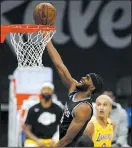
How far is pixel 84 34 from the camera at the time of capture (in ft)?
44.3

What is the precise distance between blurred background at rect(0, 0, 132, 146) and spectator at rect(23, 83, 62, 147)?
2.48 meters

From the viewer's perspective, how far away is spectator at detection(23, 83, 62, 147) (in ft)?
34.9

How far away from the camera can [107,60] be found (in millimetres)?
13781

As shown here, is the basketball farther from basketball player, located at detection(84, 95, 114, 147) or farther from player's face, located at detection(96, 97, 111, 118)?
player's face, located at detection(96, 97, 111, 118)

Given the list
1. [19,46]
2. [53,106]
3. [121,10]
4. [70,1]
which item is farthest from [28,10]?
[19,46]

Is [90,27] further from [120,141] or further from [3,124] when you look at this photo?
[120,141]

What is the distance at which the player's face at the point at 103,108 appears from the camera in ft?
29.8

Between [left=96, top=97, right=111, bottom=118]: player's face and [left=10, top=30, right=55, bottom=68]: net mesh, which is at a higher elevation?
[left=10, top=30, right=55, bottom=68]: net mesh

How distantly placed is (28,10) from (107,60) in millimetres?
1683

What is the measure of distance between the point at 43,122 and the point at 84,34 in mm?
3097

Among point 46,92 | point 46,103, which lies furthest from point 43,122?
point 46,92

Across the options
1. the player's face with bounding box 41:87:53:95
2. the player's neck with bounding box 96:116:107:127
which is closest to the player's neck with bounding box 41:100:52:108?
the player's face with bounding box 41:87:53:95

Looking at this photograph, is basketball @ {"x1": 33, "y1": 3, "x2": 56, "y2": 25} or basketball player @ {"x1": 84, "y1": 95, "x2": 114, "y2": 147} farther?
basketball player @ {"x1": 84, "y1": 95, "x2": 114, "y2": 147}

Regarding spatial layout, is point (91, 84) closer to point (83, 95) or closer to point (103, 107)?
point (83, 95)
